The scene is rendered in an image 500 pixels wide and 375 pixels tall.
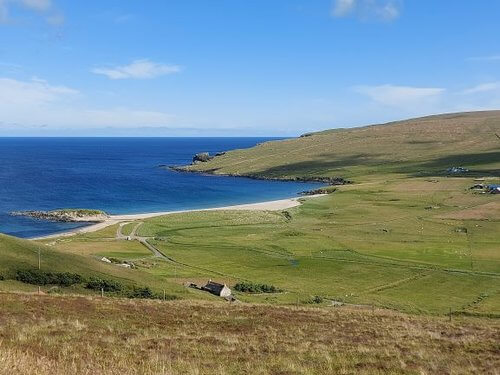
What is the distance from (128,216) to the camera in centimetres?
13275

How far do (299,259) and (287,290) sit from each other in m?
20.2

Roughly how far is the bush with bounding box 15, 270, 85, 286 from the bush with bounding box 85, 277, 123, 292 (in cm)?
105

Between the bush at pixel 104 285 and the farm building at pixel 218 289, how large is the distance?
11011mm

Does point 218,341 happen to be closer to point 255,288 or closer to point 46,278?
point 46,278

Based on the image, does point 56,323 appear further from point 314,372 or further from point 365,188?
point 365,188

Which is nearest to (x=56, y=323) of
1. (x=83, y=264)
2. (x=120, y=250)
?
(x=83, y=264)

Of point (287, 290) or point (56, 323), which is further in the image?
point (287, 290)

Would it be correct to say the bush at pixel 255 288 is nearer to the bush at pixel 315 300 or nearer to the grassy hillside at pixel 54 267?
the bush at pixel 315 300

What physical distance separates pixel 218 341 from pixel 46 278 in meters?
29.6

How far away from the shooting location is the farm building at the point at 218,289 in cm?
5466

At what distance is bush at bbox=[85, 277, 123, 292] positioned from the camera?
46969 mm

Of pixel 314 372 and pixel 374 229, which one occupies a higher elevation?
pixel 314 372

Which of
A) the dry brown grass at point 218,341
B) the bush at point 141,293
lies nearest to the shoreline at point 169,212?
the bush at point 141,293

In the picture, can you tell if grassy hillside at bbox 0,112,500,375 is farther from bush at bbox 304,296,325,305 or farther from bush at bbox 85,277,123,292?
bush at bbox 85,277,123,292
